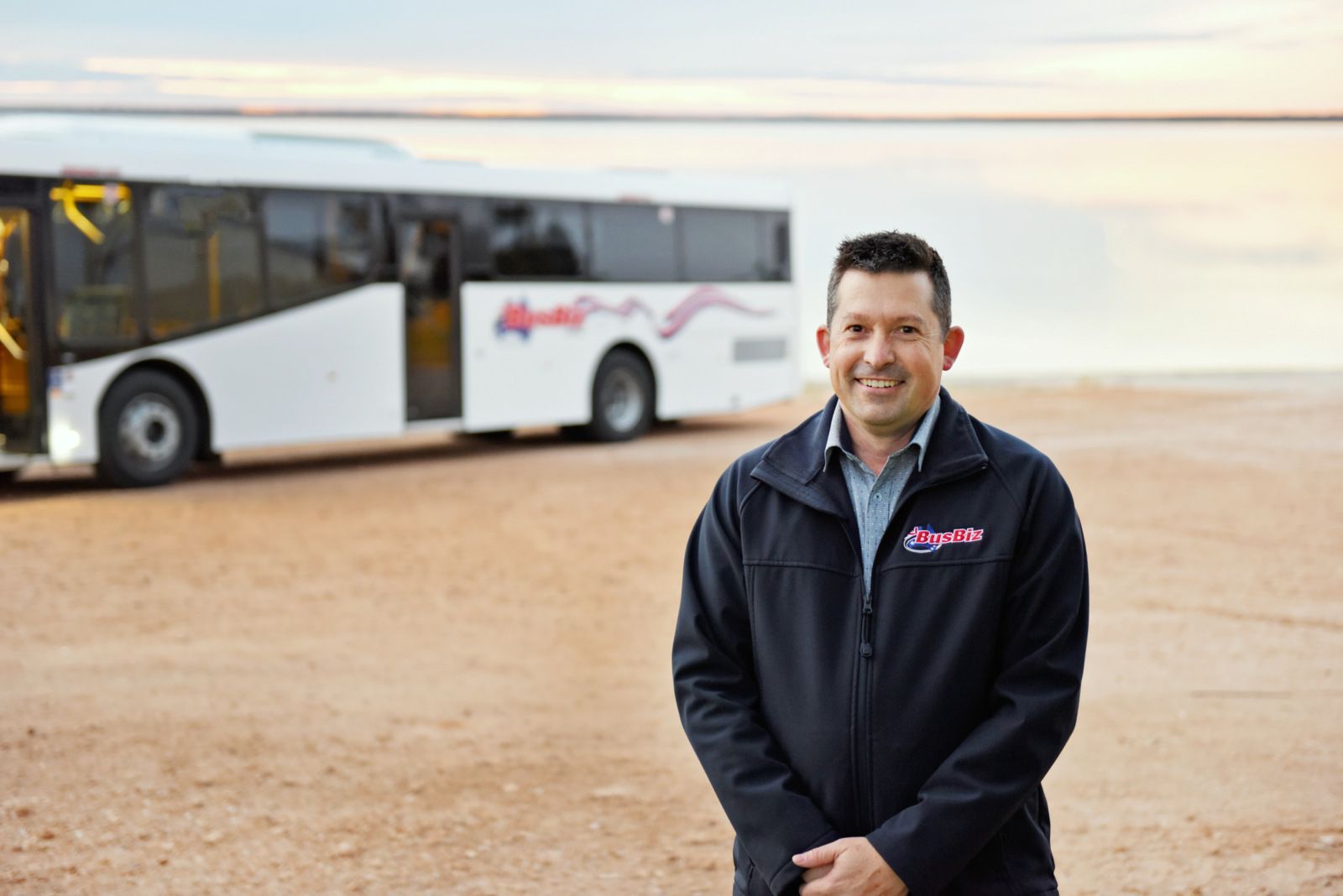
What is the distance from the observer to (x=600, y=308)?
20.5m

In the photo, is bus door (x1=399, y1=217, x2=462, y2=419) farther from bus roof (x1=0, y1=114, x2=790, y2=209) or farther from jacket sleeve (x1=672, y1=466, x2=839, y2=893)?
jacket sleeve (x1=672, y1=466, x2=839, y2=893)

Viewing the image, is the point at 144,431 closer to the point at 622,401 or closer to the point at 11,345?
the point at 11,345

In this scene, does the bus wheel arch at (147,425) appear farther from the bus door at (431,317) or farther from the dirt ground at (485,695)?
the bus door at (431,317)

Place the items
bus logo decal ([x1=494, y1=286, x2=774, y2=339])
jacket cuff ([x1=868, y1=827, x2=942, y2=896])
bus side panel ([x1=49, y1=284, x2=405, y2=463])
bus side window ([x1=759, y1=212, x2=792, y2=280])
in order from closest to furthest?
jacket cuff ([x1=868, y1=827, x2=942, y2=896]) → bus side panel ([x1=49, y1=284, x2=405, y2=463]) → bus logo decal ([x1=494, y1=286, x2=774, y2=339]) → bus side window ([x1=759, y1=212, x2=792, y2=280])

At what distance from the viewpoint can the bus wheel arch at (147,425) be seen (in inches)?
619

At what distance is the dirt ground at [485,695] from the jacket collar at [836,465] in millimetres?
2488

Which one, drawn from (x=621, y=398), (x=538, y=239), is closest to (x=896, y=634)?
(x=538, y=239)

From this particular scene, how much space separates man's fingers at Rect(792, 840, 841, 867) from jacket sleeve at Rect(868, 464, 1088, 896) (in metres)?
0.07

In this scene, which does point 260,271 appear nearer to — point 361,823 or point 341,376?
point 341,376

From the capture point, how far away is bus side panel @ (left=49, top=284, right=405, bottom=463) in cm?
1559

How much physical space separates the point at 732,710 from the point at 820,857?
1.03 ft

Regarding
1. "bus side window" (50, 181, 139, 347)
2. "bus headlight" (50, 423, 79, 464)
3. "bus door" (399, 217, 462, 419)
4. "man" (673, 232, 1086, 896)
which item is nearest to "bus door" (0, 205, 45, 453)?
"bus headlight" (50, 423, 79, 464)

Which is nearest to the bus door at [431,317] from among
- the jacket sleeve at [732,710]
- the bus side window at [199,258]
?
the bus side window at [199,258]

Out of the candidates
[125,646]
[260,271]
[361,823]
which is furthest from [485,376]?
[361,823]
